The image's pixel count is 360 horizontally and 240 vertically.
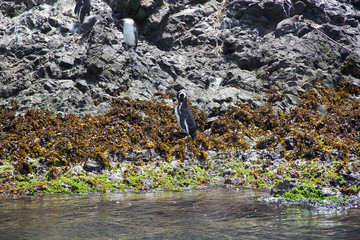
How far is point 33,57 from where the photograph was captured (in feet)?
35.2

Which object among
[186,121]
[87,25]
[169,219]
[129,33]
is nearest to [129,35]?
[129,33]

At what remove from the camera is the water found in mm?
2998

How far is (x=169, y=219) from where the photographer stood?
3.64 meters

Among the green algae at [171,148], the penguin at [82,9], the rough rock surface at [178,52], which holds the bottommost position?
the green algae at [171,148]

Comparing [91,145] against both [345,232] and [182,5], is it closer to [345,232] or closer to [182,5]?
[345,232]

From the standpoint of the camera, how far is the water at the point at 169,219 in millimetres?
2998

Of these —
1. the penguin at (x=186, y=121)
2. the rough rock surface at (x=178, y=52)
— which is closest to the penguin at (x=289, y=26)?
the rough rock surface at (x=178, y=52)

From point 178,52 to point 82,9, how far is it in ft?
13.8

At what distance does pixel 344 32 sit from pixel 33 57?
1237cm

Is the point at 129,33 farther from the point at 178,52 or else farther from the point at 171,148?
the point at 171,148

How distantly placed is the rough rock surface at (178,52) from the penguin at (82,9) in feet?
1.25

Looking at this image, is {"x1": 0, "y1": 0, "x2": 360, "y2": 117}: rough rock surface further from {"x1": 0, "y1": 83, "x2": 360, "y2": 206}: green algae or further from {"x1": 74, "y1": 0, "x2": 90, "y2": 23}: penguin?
{"x1": 0, "y1": 83, "x2": 360, "y2": 206}: green algae

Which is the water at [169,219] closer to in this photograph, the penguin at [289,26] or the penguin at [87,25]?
the penguin at [87,25]

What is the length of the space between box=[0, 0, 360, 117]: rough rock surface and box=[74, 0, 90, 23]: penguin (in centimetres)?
38
